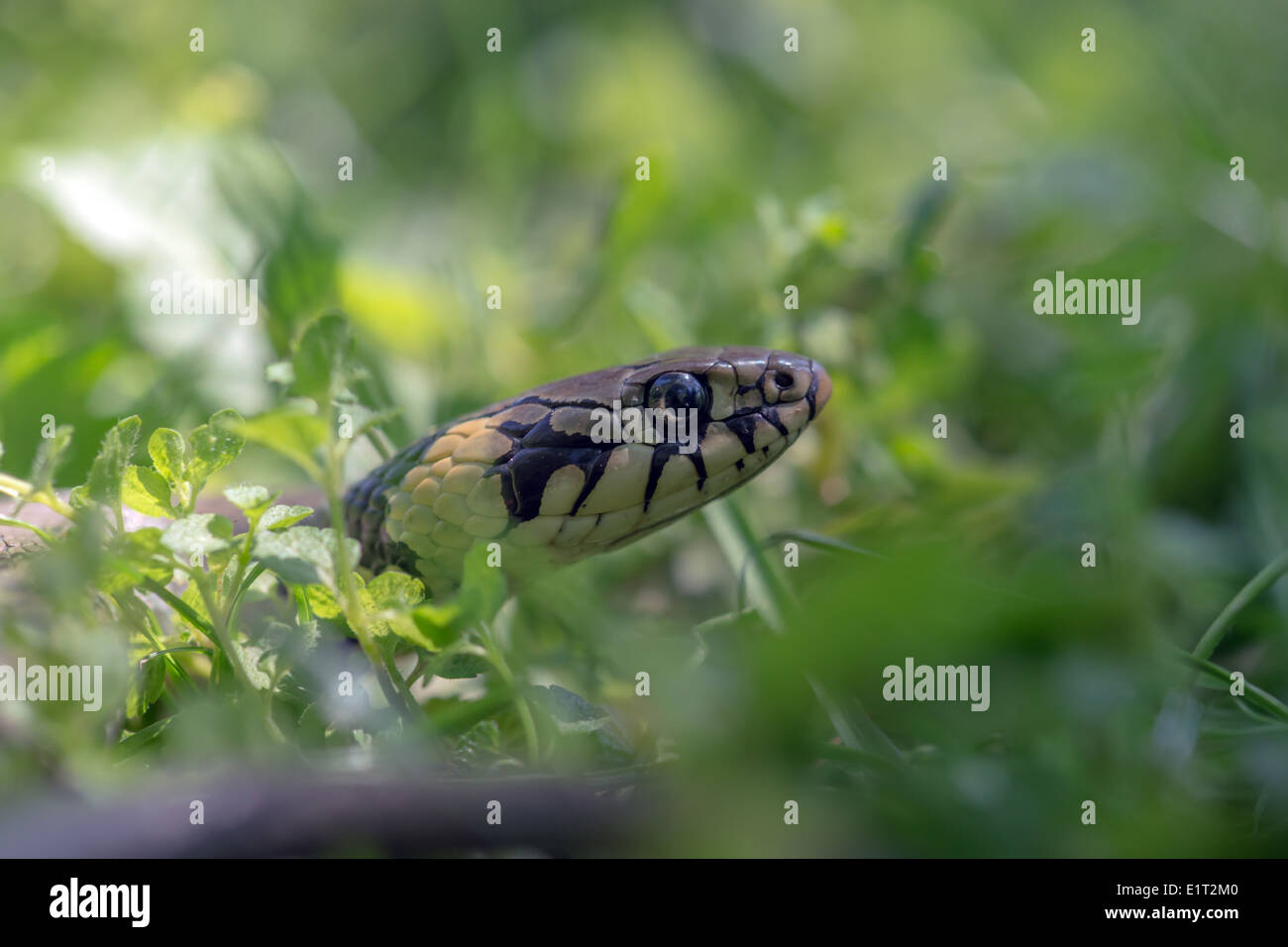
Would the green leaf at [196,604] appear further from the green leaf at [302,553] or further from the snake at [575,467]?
the snake at [575,467]

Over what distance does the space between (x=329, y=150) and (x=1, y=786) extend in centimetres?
376

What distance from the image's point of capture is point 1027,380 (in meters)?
2.68

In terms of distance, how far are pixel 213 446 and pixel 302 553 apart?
219 millimetres

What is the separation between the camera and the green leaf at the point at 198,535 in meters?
1.18

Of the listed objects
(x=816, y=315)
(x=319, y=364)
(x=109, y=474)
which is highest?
(x=816, y=315)

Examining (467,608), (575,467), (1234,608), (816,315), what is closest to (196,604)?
(467,608)

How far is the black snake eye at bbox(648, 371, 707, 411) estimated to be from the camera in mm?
1772

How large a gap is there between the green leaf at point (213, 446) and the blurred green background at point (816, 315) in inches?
12.5

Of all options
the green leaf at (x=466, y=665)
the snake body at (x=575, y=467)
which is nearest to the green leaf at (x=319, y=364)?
the green leaf at (x=466, y=665)

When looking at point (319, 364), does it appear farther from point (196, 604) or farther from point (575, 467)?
point (575, 467)

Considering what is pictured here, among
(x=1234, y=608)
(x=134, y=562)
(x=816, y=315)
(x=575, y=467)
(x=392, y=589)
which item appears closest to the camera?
(x=134, y=562)

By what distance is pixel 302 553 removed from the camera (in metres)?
1.21

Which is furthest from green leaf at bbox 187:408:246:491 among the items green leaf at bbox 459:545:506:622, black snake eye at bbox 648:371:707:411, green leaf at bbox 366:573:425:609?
black snake eye at bbox 648:371:707:411
